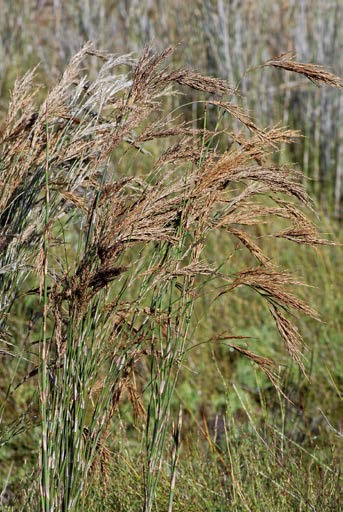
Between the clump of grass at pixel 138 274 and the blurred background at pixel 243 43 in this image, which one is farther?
the blurred background at pixel 243 43

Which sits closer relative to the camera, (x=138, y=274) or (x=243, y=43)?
(x=138, y=274)

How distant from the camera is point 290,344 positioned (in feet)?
6.52

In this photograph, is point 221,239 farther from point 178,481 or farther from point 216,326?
point 178,481

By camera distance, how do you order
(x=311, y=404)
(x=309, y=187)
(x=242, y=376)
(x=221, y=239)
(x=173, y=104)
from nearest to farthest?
(x=311, y=404), (x=242, y=376), (x=221, y=239), (x=309, y=187), (x=173, y=104)

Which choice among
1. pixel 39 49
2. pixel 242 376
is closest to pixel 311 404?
pixel 242 376

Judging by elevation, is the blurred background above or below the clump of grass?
above

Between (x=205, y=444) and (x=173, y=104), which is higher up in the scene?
(x=173, y=104)

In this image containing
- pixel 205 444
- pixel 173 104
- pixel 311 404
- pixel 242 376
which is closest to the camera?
pixel 205 444

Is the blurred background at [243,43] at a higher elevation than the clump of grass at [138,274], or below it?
higher

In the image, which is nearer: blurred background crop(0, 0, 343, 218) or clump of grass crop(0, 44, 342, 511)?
clump of grass crop(0, 44, 342, 511)

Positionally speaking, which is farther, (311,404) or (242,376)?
(242,376)

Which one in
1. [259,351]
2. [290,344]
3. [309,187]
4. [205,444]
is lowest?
[205,444]

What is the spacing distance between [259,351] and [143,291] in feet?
8.64

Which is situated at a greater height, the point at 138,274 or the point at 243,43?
the point at 243,43
